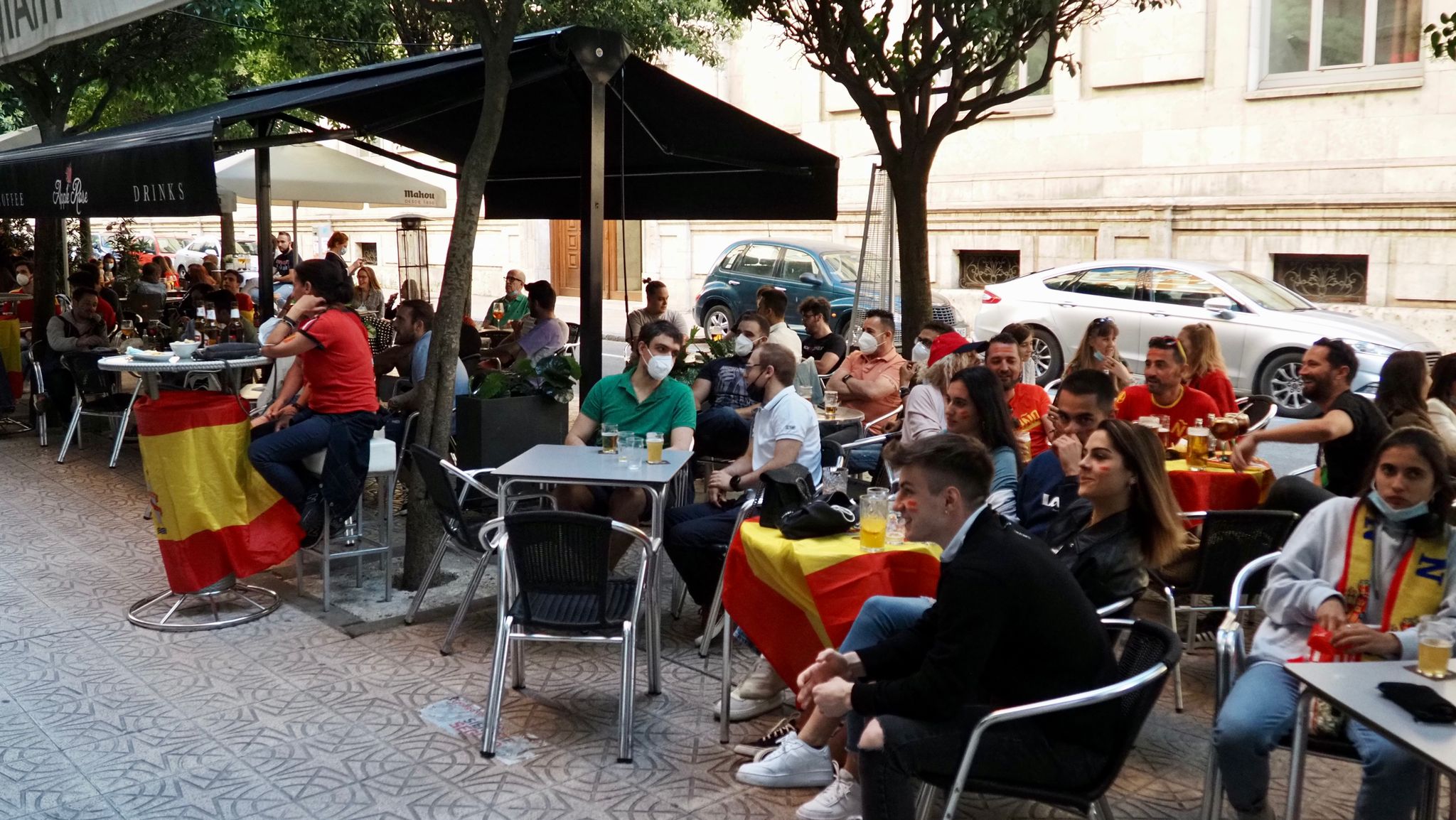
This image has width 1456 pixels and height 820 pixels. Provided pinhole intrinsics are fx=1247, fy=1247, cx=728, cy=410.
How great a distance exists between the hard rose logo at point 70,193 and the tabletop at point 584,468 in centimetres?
451

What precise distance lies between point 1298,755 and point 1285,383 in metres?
10.7

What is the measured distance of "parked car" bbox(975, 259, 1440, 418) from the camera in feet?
42.4

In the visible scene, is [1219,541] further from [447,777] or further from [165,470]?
[165,470]

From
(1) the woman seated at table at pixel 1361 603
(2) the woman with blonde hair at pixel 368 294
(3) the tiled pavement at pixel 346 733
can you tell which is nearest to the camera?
(1) the woman seated at table at pixel 1361 603

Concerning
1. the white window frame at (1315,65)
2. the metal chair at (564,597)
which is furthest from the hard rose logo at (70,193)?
the white window frame at (1315,65)

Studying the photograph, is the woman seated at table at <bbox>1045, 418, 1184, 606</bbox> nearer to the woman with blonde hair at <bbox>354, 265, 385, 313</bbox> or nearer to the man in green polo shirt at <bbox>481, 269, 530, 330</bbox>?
the man in green polo shirt at <bbox>481, 269, 530, 330</bbox>

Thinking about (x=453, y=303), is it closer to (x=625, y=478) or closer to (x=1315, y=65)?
(x=625, y=478)

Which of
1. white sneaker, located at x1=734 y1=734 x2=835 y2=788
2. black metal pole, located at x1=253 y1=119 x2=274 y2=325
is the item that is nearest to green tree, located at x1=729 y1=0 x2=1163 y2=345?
black metal pole, located at x1=253 y1=119 x2=274 y2=325

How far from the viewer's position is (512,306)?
46.2 ft

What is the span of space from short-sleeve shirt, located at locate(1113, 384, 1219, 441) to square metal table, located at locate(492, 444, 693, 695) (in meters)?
2.46

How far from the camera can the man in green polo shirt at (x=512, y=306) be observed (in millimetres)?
14008

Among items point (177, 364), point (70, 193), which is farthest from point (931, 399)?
point (70, 193)

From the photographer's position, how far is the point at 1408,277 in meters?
16.6

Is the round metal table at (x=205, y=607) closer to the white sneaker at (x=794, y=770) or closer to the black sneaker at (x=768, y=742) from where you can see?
the black sneaker at (x=768, y=742)
